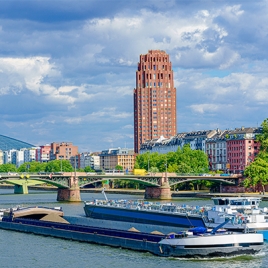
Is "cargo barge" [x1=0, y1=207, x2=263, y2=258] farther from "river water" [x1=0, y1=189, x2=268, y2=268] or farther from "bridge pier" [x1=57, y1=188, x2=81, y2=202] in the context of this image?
"bridge pier" [x1=57, y1=188, x2=81, y2=202]

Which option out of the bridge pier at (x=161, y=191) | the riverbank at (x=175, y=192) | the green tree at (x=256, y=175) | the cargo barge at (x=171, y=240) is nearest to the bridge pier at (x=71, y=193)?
the bridge pier at (x=161, y=191)

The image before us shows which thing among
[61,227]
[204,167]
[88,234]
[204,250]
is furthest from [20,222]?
[204,167]

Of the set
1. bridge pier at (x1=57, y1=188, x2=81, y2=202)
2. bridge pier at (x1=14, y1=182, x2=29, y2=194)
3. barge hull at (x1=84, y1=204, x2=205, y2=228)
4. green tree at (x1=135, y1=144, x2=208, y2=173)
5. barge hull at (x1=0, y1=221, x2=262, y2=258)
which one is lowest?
barge hull at (x1=0, y1=221, x2=262, y2=258)

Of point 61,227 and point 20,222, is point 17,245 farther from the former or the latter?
point 20,222

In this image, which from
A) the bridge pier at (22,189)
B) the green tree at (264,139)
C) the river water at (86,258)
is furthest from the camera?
the bridge pier at (22,189)

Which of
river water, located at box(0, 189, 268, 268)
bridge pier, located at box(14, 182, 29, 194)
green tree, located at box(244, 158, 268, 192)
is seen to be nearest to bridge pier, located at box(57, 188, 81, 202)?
green tree, located at box(244, 158, 268, 192)

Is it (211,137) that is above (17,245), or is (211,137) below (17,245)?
above

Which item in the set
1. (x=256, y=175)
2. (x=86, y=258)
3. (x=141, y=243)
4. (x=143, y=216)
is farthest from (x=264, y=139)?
(x=86, y=258)

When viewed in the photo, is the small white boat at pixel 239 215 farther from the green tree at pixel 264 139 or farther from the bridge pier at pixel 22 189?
the bridge pier at pixel 22 189

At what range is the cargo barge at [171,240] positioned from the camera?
4828 cm

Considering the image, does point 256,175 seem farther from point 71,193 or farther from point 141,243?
point 141,243

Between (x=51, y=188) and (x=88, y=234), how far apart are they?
111176 mm

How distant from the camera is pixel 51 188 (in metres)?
169

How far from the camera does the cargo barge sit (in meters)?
48.3
